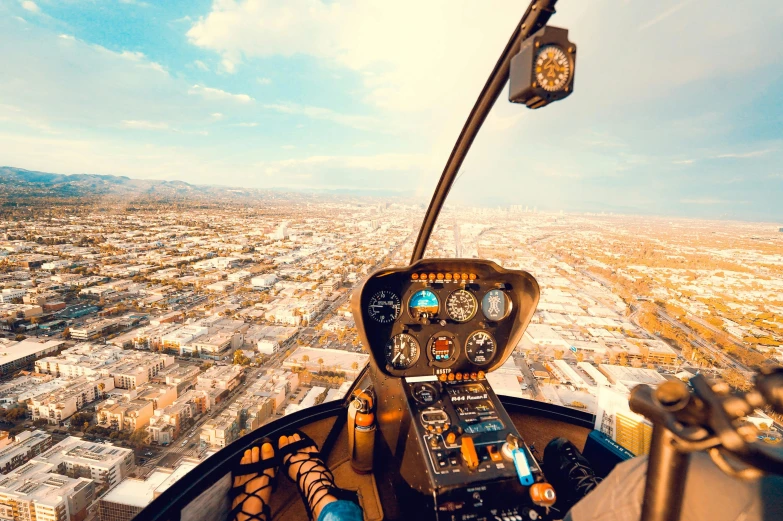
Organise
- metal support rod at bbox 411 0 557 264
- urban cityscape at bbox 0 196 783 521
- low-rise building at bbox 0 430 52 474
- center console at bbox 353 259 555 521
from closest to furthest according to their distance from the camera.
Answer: metal support rod at bbox 411 0 557 264
center console at bbox 353 259 555 521
urban cityscape at bbox 0 196 783 521
low-rise building at bbox 0 430 52 474

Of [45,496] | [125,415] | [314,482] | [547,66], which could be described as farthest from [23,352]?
[547,66]

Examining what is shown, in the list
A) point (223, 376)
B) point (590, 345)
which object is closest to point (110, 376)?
point (223, 376)

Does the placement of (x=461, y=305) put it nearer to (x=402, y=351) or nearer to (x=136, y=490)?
(x=402, y=351)

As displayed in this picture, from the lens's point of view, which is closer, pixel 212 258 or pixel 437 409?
pixel 437 409

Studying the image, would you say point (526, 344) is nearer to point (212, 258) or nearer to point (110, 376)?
point (110, 376)

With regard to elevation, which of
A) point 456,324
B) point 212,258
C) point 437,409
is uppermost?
point 456,324

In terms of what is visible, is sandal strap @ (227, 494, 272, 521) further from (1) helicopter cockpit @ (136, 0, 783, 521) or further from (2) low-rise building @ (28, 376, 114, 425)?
(2) low-rise building @ (28, 376, 114, 425)

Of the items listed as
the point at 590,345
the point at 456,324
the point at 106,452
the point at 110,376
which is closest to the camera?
the point at 456,324

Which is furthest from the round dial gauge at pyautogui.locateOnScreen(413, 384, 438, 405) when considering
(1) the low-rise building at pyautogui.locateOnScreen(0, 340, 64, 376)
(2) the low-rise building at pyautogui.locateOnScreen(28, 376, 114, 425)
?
(1) the low-rise building at pyautogui.locateOnScreen(0, 340, 64, 376)
